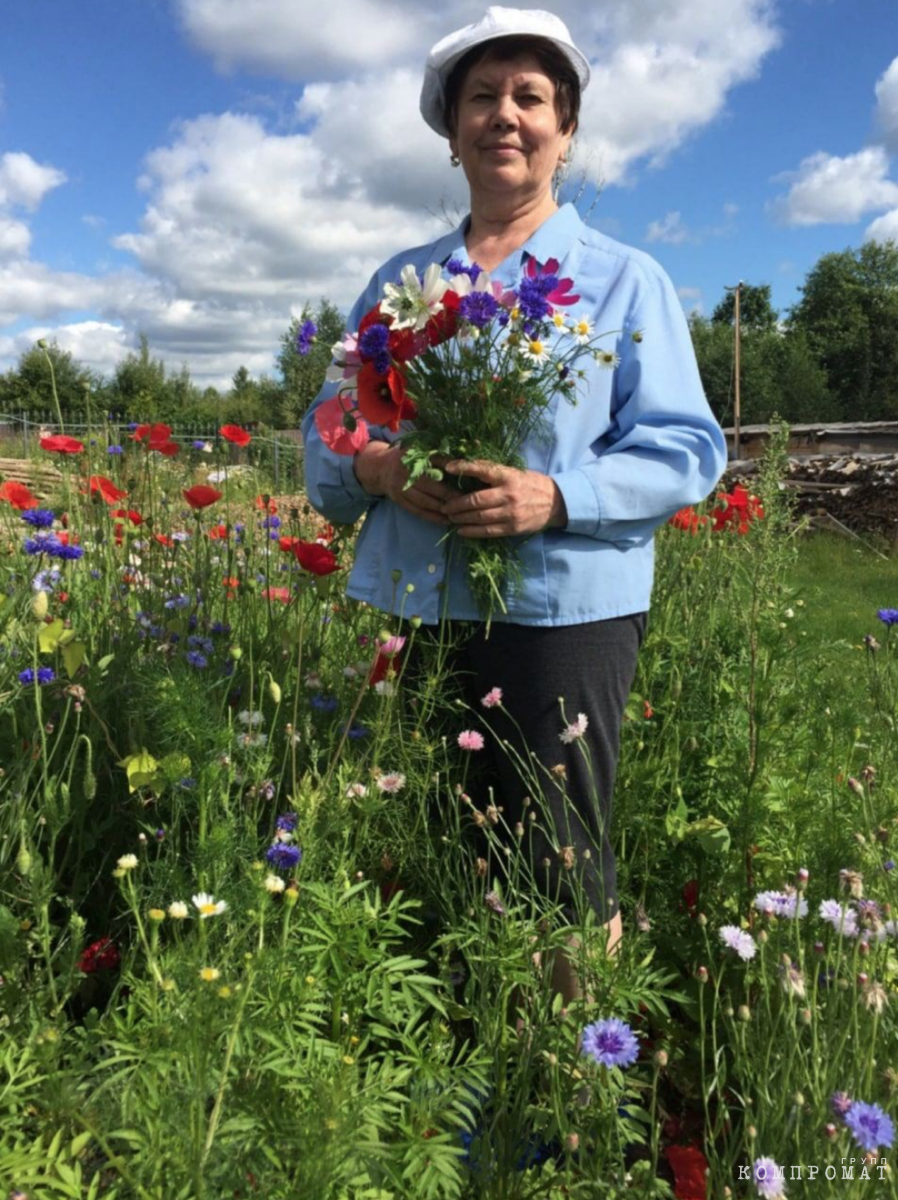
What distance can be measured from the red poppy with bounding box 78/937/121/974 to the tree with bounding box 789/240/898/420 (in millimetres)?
47889

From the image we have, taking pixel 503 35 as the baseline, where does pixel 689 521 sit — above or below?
below

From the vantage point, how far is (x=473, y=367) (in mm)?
1567

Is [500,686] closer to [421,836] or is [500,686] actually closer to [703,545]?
[421,836]

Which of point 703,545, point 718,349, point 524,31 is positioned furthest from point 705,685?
point 718,349

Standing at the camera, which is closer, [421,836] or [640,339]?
[640,339]

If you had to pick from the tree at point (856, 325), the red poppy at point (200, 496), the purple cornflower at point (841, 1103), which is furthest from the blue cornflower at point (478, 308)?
the tree at point (856, 325)

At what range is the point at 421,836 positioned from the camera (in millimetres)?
2025

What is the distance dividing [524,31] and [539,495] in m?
0.91

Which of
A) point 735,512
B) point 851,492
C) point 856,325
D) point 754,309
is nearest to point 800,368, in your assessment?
point 856,325

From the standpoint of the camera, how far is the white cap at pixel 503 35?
1719 mm

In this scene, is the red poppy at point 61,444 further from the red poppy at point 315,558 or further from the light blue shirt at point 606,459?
the light blue shirt at point 606,459

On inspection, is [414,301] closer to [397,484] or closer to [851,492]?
[397,484]

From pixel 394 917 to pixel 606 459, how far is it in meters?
Answer: 0.90

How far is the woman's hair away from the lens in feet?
5.79
